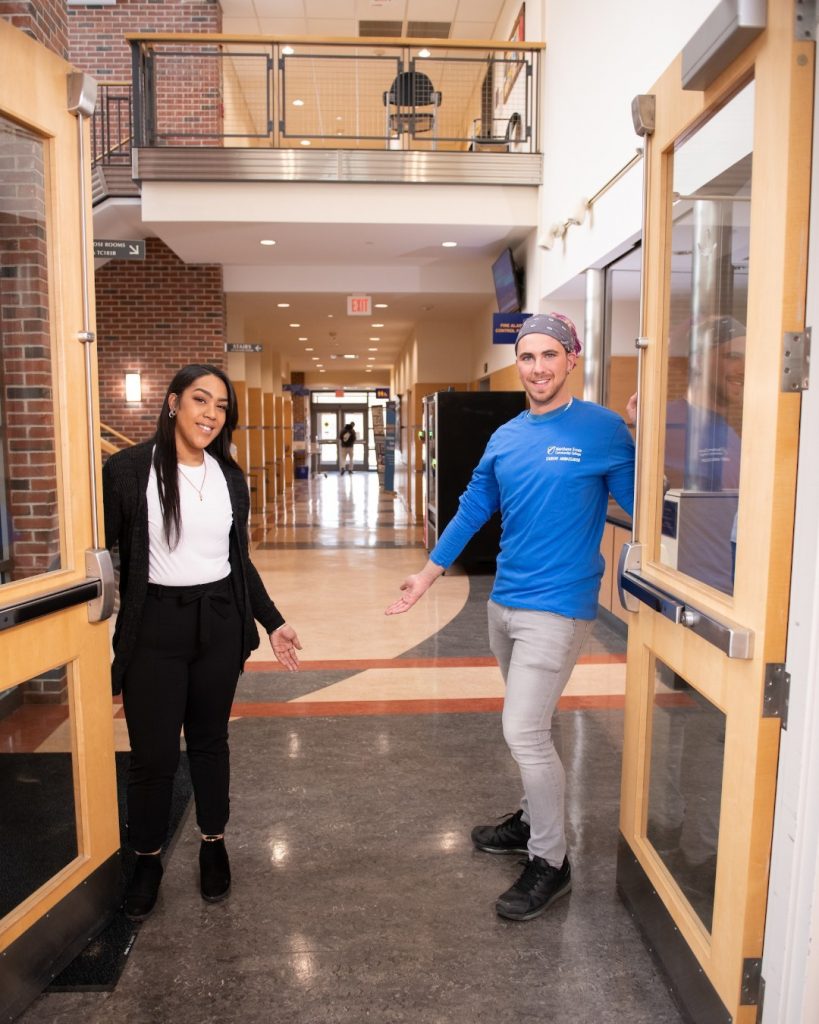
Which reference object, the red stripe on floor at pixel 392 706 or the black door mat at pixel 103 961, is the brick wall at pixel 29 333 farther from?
the red stripe on floor at pixel 392 706

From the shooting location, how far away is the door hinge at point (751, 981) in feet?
5.55

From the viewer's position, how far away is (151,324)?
33.5ft

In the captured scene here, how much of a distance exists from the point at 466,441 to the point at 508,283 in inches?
68.5

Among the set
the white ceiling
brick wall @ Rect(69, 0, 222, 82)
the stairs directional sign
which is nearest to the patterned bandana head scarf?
the stairs directional sign

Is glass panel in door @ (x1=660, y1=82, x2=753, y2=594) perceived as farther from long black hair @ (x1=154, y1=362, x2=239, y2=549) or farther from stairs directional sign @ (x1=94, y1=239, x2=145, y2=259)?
stairs directional sign @ (x1=94, y1=239, x2=145, y2=259)

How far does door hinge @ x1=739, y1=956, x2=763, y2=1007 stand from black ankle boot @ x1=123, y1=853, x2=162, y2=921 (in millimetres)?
1607

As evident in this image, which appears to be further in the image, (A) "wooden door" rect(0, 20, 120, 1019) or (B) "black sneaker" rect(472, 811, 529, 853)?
(B) "black sneaker" rect(472, 811, 529, 853)

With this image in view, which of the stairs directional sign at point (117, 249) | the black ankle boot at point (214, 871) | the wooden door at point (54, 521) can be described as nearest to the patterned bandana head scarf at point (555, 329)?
the wooden door at point (54, 521)

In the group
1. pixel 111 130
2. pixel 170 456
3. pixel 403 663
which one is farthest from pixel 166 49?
pixel 170 456

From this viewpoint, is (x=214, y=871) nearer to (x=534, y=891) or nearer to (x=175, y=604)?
(x=175, y=604)

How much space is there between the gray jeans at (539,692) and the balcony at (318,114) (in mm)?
6123

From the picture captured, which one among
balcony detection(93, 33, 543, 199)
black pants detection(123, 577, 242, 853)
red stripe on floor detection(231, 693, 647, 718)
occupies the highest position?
balcony detection(93, 33, 543, 199)

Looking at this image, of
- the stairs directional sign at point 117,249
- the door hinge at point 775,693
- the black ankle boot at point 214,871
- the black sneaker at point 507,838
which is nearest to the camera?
the door hinge at point 775,693

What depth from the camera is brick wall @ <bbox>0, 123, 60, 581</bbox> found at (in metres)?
2.15
